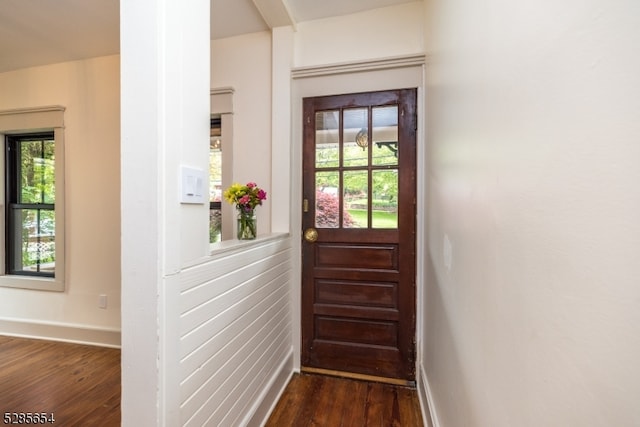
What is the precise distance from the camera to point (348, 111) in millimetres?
2152

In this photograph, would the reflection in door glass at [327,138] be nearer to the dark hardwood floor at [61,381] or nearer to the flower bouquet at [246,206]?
the flower bouquet at [246,206]

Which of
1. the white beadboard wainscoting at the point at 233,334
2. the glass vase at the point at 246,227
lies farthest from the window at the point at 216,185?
the glass vase at the point at 246,227

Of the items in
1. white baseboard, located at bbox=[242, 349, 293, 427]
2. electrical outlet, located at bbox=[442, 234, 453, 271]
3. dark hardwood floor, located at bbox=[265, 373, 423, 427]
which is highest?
electrical outlet, located at bbox=[442, 234, 453, 271]

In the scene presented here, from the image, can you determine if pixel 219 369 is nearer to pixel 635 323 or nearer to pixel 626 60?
pixel 635 323

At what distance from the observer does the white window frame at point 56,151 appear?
2719 mm

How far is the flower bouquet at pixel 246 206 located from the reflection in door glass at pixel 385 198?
0.84 meters

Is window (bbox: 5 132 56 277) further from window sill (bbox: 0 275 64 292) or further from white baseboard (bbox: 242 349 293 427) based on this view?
white baseboard (bbox: 242 349 293 427)

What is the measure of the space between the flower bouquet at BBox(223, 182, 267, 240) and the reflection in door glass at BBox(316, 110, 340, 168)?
2.12 ft

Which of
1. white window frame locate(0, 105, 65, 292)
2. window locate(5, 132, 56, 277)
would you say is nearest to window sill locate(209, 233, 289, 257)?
white window frame locate(0, 105, 65, 292)

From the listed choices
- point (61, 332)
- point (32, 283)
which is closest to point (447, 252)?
point (61, 332)

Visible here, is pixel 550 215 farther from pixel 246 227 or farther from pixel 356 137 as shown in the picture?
pixel 356 137

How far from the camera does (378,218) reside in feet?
6.93

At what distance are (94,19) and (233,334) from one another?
2505 millimetres

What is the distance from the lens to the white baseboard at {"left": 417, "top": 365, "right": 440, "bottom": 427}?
1.50 m
